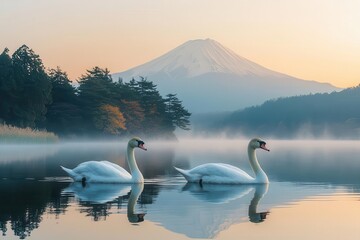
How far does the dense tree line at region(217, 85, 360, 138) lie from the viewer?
568 ft

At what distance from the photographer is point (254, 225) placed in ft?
42.3

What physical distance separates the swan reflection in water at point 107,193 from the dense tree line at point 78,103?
176 feet

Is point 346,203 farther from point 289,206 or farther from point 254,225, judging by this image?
point 254,225

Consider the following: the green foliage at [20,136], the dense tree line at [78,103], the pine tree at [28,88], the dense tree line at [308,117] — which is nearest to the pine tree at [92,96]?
the dense tree line at [78,103]

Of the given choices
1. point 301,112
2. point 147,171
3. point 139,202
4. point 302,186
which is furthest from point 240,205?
point 301,112

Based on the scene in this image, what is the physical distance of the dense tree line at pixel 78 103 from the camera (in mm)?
74625

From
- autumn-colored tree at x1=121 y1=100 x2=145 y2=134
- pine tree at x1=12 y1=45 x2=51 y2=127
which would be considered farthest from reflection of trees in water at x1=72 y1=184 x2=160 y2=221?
autumn-colored tree at x1=121 y1=100 x2=145 y2=134

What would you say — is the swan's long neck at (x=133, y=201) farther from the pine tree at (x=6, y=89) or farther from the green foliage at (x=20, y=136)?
the pine tree at (x=6, y=89)

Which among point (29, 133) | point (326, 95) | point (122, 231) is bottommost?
point (122, 231)

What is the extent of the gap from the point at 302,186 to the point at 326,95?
550ft

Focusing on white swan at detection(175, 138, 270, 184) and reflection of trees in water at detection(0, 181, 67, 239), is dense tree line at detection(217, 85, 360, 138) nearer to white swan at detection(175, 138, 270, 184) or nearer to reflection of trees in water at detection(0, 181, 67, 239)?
white swan at detection(175, 138, 270, 184)

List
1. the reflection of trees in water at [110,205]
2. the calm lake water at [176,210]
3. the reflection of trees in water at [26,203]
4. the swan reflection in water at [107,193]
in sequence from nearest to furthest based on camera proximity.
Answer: the calm lake water at [176,210], the reflection of trees in water at [26,203], the reflection of trees in water at [110,205], the swan reflection in water at [107,193]

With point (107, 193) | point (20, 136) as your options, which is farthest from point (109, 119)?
point (107, 193)

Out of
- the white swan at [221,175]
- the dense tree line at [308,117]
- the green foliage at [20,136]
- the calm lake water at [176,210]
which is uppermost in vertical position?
the dense tree line at [308,117]
